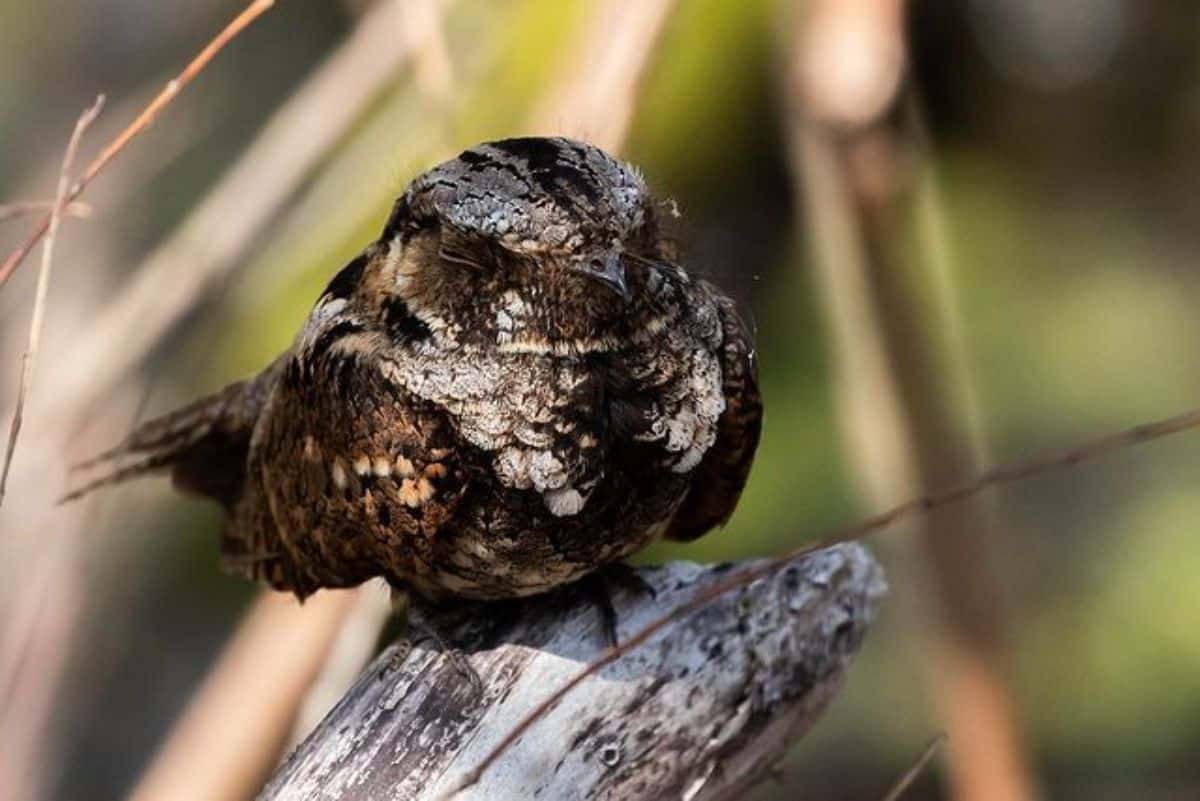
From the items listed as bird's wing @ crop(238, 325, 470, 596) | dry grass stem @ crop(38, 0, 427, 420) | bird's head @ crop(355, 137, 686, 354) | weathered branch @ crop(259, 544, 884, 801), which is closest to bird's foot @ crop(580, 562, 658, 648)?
weathered branch @ crop(259, 544, 884, 801)

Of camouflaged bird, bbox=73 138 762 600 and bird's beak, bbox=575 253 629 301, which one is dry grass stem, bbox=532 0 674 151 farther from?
bird's beak, bbox=575 253 629 301

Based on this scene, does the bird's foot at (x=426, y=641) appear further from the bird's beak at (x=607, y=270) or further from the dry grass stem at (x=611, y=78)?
the dry grass stem at (x=611, y=78)

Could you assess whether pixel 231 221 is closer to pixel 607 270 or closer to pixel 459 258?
pixel 459 258

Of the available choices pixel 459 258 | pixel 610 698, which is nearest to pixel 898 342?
pixel 610 698

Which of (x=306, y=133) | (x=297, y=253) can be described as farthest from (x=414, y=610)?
(x=297, y=253)

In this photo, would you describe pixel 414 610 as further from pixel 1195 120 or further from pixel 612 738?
pixel 1195 120

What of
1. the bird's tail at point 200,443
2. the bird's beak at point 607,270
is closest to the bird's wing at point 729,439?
the bird's beak at point 607,270
